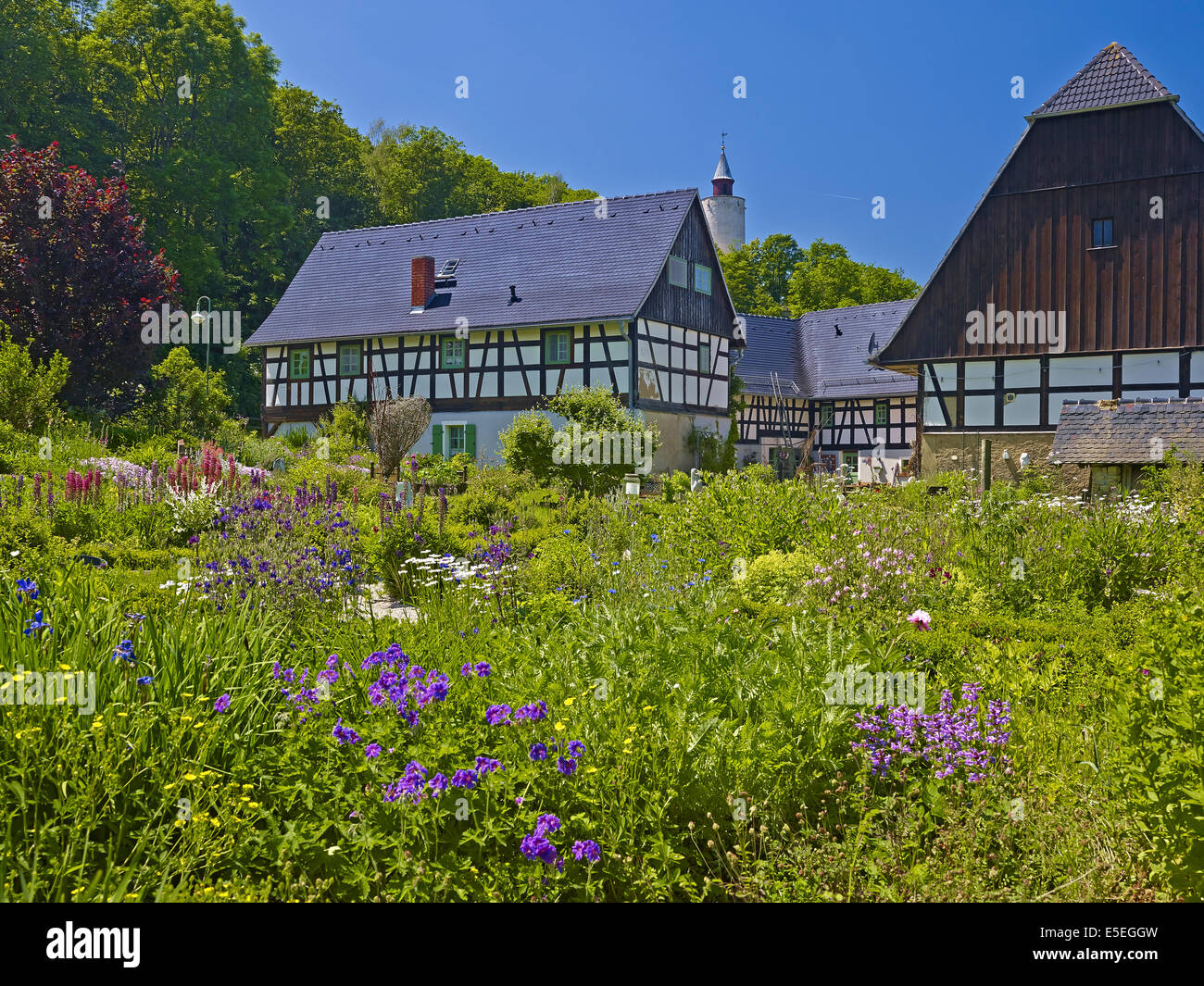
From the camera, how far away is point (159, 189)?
131 ft

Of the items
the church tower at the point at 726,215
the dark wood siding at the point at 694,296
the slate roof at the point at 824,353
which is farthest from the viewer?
the church tower at the point at 726,215

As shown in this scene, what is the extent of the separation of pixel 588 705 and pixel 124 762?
5.13 ft

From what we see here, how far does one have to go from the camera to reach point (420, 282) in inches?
1200

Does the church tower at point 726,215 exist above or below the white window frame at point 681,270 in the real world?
above

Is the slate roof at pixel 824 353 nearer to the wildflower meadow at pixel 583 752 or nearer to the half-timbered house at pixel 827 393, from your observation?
the half-timbered house at pixel 827 393

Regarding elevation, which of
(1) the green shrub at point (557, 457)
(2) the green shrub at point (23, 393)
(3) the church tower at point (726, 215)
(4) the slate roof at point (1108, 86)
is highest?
(3) the church tower at point (726, 215)

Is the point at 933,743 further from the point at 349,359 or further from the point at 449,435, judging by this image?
the point at 349,359

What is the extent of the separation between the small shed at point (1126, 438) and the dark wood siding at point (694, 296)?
13285 mm

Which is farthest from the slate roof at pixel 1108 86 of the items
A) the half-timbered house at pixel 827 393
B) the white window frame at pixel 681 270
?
the half-timbered house at pixel 827 393

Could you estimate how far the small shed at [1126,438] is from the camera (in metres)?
14.3

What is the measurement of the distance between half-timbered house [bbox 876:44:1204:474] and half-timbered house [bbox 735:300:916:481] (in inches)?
519

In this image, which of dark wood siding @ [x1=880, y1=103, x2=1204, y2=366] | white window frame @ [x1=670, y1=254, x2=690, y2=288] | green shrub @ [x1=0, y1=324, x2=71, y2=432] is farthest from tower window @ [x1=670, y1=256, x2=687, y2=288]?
green shrub @ [x1=0, y1=324, x2=71, y2=432]

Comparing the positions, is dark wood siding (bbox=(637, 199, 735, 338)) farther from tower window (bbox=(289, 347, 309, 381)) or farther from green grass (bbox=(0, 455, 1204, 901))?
green grass (bbox=(0, 455, 1204, 901))
